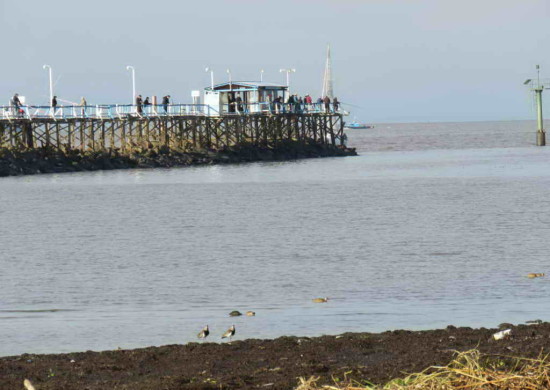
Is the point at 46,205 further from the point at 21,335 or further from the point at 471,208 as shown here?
the point at 21,335

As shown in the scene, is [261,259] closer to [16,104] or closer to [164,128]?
[16,104]

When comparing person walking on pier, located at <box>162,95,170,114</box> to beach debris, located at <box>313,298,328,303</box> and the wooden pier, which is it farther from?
beach debris, located at <box>313,298,328,303</box>

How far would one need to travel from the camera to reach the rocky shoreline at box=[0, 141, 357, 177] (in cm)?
6244

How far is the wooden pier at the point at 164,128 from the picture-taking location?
64.4m

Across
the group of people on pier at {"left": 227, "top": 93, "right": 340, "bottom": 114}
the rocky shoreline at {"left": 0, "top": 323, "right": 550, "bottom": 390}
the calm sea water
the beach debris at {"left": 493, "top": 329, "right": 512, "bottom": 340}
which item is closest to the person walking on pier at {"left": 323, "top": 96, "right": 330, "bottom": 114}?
the group of people on pier at {"left": 227, "top": 93, "right": 340, "bottom": 114}

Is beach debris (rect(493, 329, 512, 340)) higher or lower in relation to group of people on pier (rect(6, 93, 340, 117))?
lower

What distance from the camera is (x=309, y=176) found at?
6103cm

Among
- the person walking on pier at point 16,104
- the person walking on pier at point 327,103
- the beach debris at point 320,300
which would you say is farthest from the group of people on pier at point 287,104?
the beach debris at point 320,300

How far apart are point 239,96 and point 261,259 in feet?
179

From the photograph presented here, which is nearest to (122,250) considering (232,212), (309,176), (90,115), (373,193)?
(232,212)

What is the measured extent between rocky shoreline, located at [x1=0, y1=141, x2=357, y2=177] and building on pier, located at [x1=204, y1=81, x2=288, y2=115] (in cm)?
274

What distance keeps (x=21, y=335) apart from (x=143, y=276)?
23.2 feet

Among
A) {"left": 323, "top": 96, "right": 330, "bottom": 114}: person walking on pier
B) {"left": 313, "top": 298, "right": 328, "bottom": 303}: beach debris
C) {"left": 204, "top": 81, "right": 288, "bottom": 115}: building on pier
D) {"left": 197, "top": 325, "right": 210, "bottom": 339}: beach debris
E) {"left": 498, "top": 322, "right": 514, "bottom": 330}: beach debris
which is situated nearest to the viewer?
{"left": 498, "top": 322, "right": 514, "bottom": 330}: beach debris

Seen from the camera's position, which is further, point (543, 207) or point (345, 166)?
point (345, 166)
